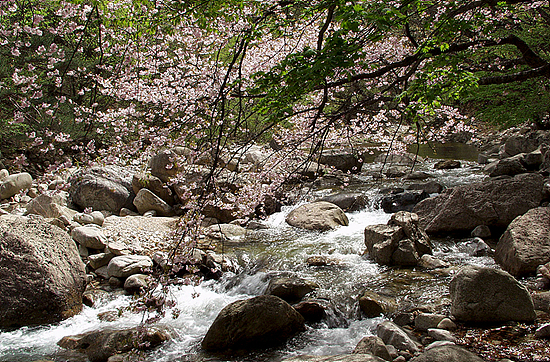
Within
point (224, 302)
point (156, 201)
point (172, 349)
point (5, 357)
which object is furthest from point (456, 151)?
point (5, 357)

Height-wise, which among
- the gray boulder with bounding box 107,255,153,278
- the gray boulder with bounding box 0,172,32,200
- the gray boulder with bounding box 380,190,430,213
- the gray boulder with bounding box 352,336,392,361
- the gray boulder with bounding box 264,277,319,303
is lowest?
the gray boulder with bounding box 352,336,392,361

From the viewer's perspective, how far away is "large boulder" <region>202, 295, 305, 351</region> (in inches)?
194

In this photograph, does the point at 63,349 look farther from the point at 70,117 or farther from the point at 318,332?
the point at 70,117

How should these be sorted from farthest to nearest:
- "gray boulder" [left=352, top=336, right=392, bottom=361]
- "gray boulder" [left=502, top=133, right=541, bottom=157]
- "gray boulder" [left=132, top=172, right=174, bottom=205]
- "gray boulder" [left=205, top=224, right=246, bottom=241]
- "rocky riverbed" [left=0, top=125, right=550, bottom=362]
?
"gray boulder" [left=502, top=133, right=541, bottom=157] < "gray boulder" [left=132, top=172, right=174, bottom=205] < "gray boulder" [left=205, top=224, right=246, bottom=241] < "rocky riverbed" [left=0, top=125, right=550, bottom=362] < "gray boulder" [left=352, top=336, right=392, bottom=361]

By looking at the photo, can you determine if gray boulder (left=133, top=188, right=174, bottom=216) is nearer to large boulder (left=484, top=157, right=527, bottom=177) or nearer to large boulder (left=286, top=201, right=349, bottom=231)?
large boulder (left=286, top=201, right=349, bottom=231)

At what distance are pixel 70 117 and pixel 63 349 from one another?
10246 mm

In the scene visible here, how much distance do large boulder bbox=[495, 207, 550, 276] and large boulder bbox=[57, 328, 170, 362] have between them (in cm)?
551

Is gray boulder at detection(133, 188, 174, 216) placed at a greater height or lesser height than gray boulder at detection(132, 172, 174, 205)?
lesser

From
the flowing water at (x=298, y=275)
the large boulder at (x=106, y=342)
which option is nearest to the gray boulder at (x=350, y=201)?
the flowing water at (x=298, y=275)

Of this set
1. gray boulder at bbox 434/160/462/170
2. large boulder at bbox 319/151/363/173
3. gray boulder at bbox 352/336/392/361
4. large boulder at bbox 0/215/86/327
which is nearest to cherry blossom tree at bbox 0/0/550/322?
large boulder at bbox 0/215/86/327

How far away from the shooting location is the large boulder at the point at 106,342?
4.79 metres

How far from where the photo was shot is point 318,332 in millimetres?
5211

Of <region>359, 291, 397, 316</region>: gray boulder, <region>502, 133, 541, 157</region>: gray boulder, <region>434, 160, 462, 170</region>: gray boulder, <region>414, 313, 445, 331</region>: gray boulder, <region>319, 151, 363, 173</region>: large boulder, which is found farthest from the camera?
<region>319, 151, 363, 173</region>: large boulder

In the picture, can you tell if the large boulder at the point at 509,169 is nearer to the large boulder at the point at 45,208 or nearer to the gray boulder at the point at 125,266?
the gray boulder at the point at 125,266
